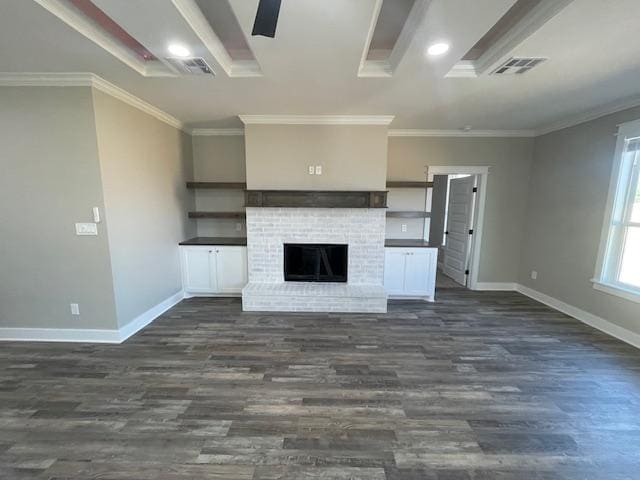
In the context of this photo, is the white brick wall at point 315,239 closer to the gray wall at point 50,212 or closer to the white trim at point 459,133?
the white trim at point 459,133

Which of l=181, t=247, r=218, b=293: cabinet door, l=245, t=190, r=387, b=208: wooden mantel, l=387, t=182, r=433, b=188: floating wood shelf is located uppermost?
l=387, t=182, r=433, b=188: floating wood shelf

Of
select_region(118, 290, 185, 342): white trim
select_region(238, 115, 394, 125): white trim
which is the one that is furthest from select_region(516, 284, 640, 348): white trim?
select_region(118, 290, 185, 342): white trim

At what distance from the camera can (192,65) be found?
233cm

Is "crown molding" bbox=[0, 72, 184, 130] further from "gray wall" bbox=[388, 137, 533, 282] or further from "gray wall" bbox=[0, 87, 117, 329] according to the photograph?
"gray wall" bbox=[388, 137, 533, 282]

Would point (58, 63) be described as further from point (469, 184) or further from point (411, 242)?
point (469, 184)

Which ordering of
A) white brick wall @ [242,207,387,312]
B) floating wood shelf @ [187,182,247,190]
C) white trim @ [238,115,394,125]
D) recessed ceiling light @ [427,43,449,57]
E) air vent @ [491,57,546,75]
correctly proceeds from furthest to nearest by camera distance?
floating wood shelf @ [187,182,247,190] < white brick wall @ [242,207,387,312] < white trim @ [238,115,394,125] < air vent @ [491,57,546,75] < recessed ceiling light @ [427,43,449,57]

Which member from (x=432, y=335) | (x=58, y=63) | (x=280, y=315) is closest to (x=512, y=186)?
(x=432, y=335)

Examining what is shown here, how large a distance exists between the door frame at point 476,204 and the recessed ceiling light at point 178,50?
3.78m

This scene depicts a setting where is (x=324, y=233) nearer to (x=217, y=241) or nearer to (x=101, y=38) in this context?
(x=217, y=241)

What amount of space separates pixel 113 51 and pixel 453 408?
3.84 metres

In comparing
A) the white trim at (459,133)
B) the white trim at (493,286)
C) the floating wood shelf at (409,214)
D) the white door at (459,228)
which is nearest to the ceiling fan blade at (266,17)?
the floating wood shelf at (409,214)

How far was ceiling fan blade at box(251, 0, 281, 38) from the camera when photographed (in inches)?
45.0

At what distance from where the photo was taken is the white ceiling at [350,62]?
1647 mm

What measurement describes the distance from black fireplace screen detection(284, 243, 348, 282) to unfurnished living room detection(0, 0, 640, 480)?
5cm
